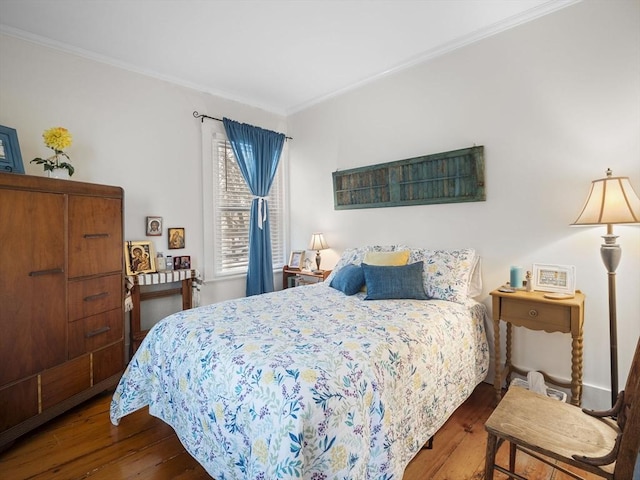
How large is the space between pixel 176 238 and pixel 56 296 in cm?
132

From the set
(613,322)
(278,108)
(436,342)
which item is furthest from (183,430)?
(278,108)

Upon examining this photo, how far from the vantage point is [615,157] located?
2.08 metres

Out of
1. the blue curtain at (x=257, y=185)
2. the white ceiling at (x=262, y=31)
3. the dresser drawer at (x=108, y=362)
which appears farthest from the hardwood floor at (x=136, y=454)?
the white ceiling at (x=262, y=31)

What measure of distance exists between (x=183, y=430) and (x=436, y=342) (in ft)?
4.78

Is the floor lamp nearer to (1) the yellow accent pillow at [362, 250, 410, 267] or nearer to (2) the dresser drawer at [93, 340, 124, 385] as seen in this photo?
(1) the yellow accent pillow at [362, 250, 410, 267]

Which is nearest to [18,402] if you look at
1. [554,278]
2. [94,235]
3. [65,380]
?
[65,380]

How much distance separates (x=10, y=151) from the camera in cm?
223

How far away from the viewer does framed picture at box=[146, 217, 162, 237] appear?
10.2 feet

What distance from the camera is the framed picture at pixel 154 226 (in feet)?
10.2

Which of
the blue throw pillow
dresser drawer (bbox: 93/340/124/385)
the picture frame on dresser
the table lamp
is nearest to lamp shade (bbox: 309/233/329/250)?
the table lamp

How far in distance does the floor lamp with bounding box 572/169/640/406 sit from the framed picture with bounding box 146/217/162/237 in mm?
3397

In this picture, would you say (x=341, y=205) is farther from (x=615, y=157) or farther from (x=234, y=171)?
(x=615, y=157)

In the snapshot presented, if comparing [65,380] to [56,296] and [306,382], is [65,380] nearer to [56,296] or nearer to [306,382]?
[56,296]

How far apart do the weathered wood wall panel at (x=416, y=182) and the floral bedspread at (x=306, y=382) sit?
40.0 inches
